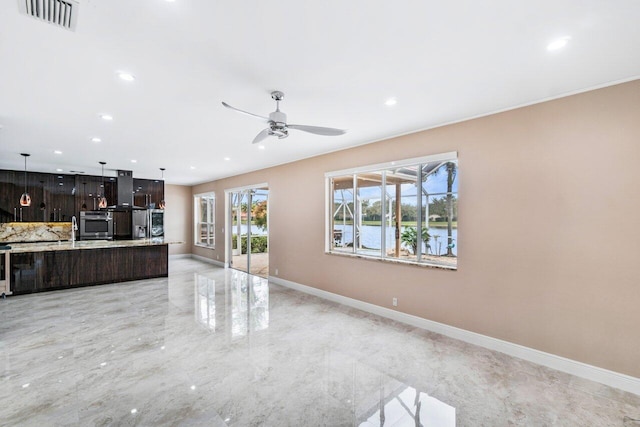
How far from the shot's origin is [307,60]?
7.43 feet

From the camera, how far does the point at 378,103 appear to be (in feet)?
10.2

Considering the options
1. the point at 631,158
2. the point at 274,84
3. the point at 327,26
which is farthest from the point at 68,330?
the point at 631,158

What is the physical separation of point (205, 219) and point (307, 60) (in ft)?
29.0

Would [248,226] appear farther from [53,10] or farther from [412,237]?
[53,10]

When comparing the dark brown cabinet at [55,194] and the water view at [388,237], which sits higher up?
the dark brown cabinet at [55,194]

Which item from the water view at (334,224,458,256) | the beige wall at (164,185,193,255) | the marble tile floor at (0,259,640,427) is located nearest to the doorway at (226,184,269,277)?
the beige wall at (164,185,193,255)

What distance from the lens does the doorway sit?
25.3ft

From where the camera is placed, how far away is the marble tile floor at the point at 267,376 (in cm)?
222

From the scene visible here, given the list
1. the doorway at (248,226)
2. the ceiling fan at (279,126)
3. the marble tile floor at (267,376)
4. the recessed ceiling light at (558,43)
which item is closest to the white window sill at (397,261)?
the marble tile floor at (267,376)

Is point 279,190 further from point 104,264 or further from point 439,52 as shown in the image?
point 439,52

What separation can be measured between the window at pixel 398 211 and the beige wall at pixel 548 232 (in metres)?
0.21

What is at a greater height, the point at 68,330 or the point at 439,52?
the point at 439,52

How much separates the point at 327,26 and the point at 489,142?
8.34 feet

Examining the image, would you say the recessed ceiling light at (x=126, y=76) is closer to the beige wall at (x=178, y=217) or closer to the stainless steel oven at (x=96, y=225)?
the stainless steel oven at (x=96, y=225)
